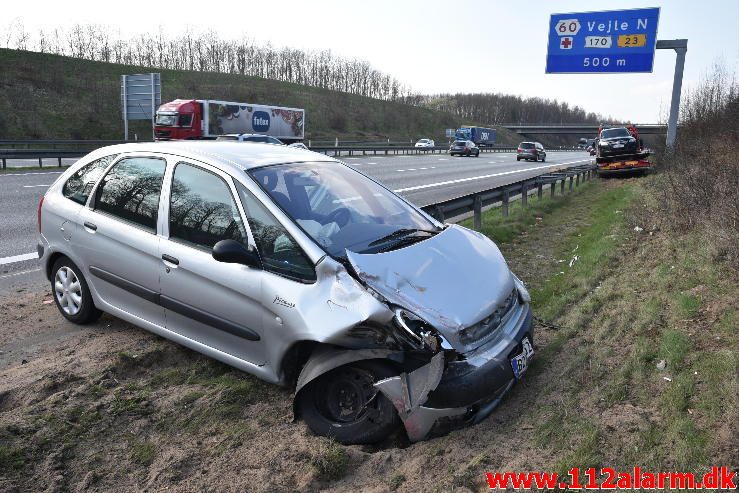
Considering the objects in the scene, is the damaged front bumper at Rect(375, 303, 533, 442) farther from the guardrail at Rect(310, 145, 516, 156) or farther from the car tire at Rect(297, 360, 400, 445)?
the guardrail at Rect(310, 145, 516, 156)

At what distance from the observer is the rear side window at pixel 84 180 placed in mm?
4832

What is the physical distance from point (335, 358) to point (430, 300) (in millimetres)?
637

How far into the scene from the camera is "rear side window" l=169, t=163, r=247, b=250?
12.8ft

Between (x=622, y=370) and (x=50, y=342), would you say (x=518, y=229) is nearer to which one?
(x=622, y=370)

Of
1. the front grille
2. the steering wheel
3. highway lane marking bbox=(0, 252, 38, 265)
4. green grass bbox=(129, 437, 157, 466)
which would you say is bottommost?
green grass bbox=(129, 437, 157, 466)

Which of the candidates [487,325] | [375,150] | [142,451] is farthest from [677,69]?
[375,150]

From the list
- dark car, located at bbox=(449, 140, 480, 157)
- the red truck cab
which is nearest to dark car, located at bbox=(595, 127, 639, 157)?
the red truck cab

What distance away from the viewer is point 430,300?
3.37 meters

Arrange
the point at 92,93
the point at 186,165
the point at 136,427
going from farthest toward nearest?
the point at 92,93 → the point at 186,165 → the point at 136,427

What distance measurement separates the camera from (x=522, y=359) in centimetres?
366

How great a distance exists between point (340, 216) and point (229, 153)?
0.97 metres

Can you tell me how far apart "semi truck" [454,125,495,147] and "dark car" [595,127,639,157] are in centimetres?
5454

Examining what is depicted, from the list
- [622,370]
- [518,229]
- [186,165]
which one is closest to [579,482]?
[622,370]

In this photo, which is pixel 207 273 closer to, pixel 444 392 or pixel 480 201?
pixel 444 392
